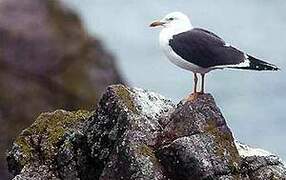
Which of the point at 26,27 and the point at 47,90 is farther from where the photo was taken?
the point at 26,27

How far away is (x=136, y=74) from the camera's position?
3384 cm

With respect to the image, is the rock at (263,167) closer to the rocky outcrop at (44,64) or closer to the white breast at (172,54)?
the white breast at (172,54)

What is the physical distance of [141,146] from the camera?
1020cm

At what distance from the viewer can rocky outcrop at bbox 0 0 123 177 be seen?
20.0 meters

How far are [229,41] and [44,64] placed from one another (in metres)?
16.2

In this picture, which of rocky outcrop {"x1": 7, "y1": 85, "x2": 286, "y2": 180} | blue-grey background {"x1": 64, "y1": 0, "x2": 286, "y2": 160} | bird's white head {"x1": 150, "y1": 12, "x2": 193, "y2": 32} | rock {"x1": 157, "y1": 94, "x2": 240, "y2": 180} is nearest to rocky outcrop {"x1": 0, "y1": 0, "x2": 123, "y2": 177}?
blue-grey background {"x1": 64, "y1": 0, "x2": 286, "y2": 160}

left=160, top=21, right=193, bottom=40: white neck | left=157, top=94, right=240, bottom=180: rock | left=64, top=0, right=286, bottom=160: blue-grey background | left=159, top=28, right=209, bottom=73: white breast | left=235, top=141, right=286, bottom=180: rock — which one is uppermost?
left=160, top=21, right=193, bottom=40: white neck

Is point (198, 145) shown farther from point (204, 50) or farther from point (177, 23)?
point (177, 23)

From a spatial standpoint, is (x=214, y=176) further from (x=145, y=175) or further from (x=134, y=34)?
(x=134, y=34)

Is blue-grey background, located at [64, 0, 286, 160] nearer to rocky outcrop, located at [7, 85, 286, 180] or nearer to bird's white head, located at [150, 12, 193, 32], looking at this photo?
bird's white head, located at [150, 12, 193, 32]

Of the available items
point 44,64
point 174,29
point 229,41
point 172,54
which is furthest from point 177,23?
point 229,41

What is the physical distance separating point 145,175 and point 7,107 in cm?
1021

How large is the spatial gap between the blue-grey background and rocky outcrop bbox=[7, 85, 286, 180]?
570 inches

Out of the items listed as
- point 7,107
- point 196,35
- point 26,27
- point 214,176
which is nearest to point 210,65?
point 196,35
